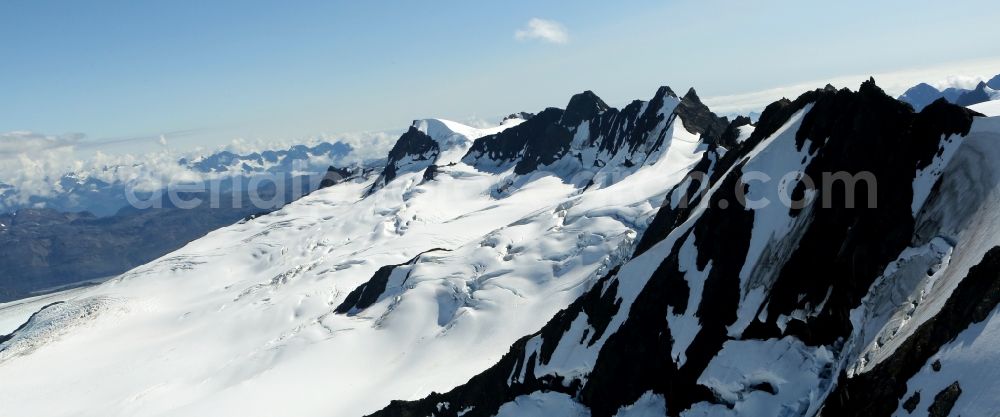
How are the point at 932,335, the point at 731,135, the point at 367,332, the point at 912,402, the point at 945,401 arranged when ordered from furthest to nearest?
the point at 367,332 < the point at 731,135 < the point at 932,335 < the point at 912,402 < the point at 945,401

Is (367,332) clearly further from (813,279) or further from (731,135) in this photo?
(813,279)

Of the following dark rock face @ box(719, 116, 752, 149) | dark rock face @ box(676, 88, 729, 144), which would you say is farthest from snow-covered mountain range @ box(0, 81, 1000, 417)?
dark rock face @ box(676, 88, 729, 144)

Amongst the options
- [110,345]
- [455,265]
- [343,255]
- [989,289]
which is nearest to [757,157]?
[989,289]

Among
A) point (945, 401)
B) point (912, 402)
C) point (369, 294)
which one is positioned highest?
point (945, 401)

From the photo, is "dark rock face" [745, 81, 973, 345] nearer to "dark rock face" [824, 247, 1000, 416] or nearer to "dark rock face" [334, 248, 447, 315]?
"dark rock face" [824, 247, 1000, 416]

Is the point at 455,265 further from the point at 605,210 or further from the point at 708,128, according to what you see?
the point at 708,128

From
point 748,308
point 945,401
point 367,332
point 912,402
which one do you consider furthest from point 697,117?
point 945,401

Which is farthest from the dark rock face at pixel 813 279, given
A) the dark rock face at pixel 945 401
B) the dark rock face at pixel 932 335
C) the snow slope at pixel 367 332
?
the snow slope at pixel 367 332
